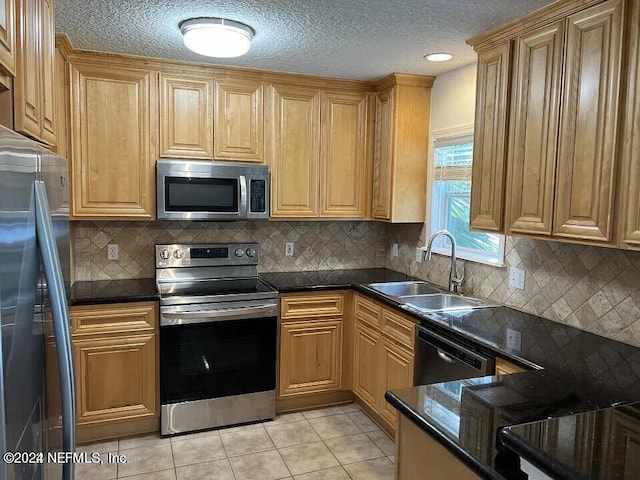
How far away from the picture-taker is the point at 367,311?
3.29 metres

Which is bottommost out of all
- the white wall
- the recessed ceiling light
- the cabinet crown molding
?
the white wall

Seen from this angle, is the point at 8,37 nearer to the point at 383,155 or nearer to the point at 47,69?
the point at 47,69

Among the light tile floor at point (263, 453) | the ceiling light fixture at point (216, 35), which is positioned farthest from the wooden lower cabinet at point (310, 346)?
the ceiling light fixture at point (216, 35)

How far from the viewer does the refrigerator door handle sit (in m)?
1.14

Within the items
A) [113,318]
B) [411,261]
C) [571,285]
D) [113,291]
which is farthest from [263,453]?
[571,285]

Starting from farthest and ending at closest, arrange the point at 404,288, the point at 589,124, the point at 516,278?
the point at 404,288 → the point at 516,278 → the point at 589,124

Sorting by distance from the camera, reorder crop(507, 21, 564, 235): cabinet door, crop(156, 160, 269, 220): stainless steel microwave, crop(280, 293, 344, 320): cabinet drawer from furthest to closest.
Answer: crop(280, 293, 344, 320): cabinet drawer → crop(156, 160, 269, 220): stainless steel microwave → crop(507, 21, 564, 235): cabinet door

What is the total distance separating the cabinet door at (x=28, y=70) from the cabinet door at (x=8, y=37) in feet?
0.15

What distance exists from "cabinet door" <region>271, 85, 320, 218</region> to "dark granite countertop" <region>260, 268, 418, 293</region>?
0.47 meters

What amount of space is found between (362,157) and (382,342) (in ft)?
4.76

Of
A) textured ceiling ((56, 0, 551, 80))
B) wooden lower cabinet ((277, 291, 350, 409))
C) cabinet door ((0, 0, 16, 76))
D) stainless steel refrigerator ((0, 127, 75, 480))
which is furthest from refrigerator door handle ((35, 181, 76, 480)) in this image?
wooden lower cabinet ((277, 291, 350, 409))

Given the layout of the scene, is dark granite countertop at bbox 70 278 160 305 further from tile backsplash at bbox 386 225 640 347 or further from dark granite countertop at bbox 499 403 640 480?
dark granite countertop at bbox 499 403 640 480

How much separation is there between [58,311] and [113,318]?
1886 millimetres

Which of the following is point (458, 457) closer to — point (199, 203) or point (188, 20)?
point (188, 20)
